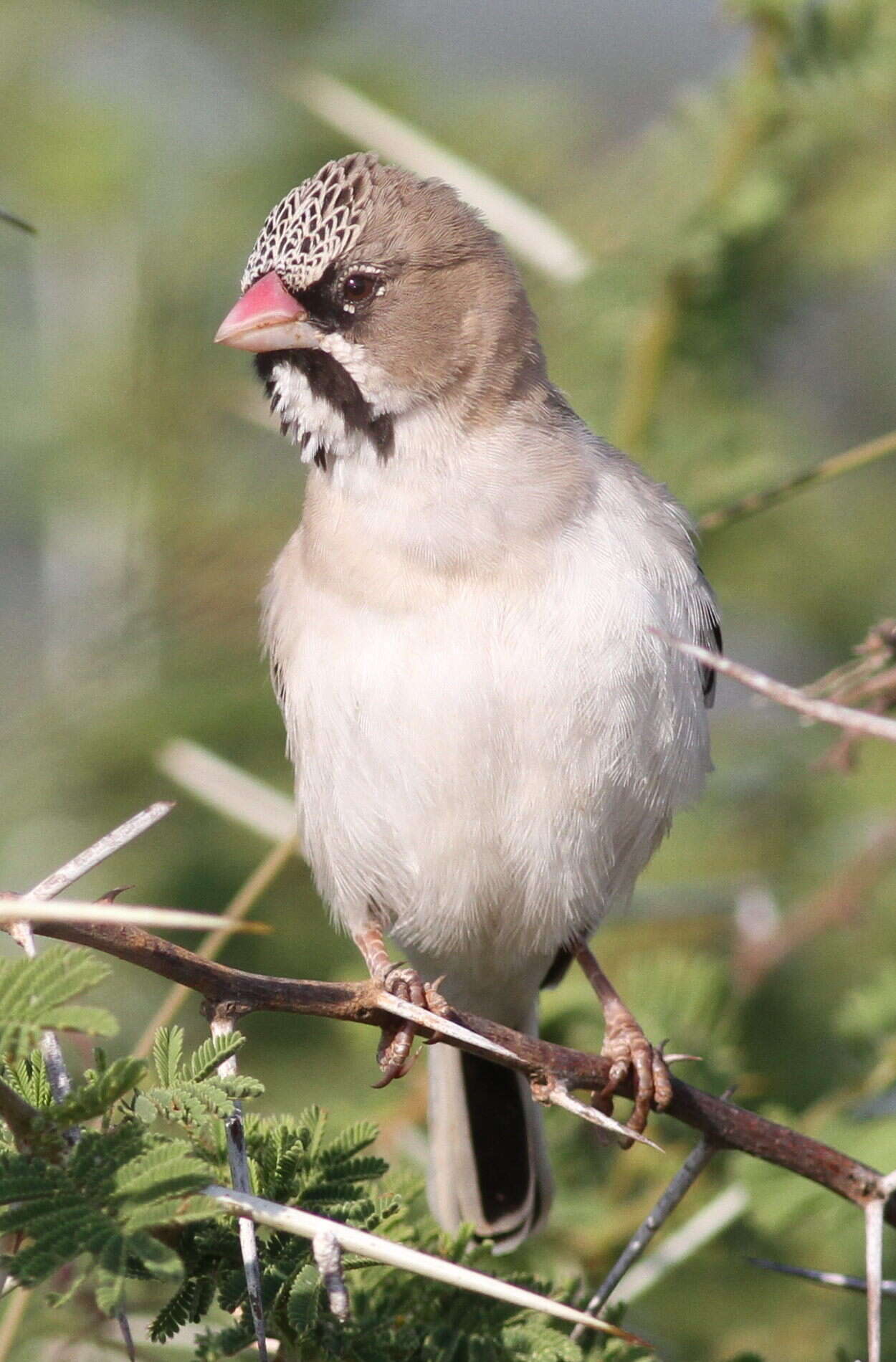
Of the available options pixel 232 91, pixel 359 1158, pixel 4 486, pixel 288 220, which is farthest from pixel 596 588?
pixel 232 91

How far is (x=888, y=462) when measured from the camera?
8359 mm

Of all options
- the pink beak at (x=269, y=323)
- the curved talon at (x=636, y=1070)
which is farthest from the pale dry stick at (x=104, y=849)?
the pink beak at (x=269, y=323)

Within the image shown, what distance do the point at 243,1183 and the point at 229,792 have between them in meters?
2.45

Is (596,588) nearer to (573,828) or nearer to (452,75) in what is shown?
(573,828)

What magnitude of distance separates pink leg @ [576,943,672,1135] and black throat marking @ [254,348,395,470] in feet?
5.72

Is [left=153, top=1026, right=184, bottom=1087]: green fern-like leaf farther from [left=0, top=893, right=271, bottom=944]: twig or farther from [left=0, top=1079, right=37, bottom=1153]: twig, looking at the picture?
[left=0, top=893, right=271, bottom=944]: twig

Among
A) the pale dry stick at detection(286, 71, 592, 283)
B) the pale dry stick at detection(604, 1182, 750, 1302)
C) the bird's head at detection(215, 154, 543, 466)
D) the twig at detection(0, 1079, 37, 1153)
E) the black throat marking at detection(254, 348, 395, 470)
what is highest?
Result: the pale dry stick at detection(286, 71, 592, 283)

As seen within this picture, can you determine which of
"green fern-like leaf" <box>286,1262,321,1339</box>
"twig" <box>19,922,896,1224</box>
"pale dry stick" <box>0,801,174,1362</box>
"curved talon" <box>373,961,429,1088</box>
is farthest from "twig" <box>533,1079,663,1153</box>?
"pale dry stick" <box>0,801,174,1362</box>

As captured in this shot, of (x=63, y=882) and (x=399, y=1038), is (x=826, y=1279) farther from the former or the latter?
(x=63, y=882)

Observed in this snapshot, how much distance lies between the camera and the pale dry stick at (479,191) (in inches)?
212

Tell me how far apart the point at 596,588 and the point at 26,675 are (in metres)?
3.64

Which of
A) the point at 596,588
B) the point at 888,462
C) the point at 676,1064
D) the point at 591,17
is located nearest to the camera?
the point at 596,588

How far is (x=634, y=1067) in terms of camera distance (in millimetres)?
4453

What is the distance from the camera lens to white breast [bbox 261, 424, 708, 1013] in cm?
439
